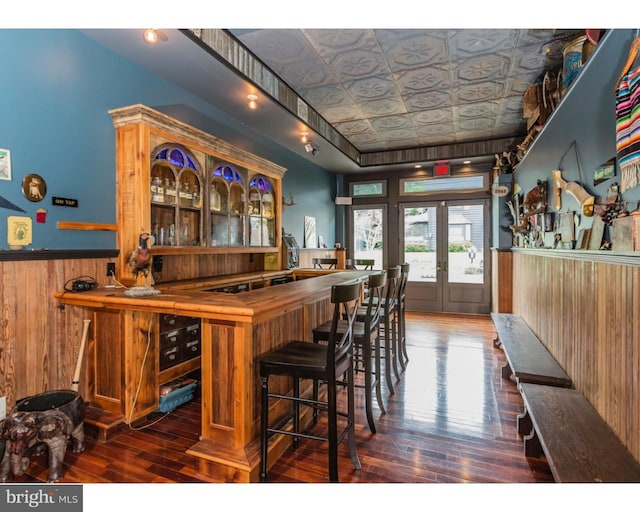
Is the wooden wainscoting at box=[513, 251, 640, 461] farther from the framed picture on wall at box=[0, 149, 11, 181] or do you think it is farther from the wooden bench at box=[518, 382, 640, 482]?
the framed picture on wall at box=[0, 149, 11, 181]

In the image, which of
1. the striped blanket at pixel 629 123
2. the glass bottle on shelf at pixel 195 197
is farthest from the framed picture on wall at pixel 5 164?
the striped blanket at pixel 629 123

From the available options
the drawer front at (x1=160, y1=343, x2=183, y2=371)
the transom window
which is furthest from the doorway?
the drawer front at (x1=160, y1=343, x2=183, y2=371)

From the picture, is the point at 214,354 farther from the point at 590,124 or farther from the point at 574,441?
the point at 590,124

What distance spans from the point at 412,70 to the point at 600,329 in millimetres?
3008

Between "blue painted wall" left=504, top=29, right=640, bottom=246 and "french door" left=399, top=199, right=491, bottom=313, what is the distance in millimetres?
3604

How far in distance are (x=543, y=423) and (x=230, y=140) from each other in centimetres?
407

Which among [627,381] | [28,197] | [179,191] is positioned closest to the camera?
[627,381]

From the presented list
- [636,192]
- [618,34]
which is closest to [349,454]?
[636,192]

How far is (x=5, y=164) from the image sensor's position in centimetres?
216

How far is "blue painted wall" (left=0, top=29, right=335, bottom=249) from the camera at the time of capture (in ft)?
7.26

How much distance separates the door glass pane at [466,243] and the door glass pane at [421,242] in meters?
0.33

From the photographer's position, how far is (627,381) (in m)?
1.60
